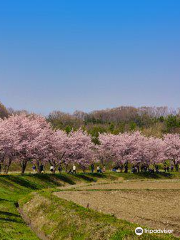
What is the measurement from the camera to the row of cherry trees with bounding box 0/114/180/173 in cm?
6310

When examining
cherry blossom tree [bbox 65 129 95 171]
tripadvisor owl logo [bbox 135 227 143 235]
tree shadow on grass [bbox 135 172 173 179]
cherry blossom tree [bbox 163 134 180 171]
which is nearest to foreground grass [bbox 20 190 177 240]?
tripadvisor owl logo [bbox 135 227 143 235]

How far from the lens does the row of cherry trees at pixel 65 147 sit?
63100 mm

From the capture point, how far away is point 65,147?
3108 inches

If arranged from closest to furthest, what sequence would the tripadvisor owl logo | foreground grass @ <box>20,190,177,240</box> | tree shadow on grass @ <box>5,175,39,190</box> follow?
the tripadvisor owl logo < foreground grass @ <box>20,190,177,240</box> < tree shadow on grass @ <box>5,175,39,190</box>

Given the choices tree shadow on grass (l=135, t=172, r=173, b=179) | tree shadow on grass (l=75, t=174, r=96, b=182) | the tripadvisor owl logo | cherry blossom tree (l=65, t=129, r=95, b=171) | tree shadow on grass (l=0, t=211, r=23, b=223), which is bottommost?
tree shadow on grass (l=0, t=211, r=23, b=223)

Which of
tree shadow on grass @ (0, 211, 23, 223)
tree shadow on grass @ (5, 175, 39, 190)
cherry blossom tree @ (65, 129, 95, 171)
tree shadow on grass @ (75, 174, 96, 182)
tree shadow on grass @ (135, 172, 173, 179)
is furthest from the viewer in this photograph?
tree shadow on grass @ (135, 172, 173, 179)

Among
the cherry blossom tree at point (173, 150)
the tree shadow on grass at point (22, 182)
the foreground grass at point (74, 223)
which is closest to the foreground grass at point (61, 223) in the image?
the foreground grass at point (74, 223)

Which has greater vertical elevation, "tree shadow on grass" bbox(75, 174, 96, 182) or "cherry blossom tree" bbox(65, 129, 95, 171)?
"cherry blossom tree" bbox(65, 129, 95, 171)

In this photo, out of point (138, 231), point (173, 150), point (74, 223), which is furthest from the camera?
point (173, 150)

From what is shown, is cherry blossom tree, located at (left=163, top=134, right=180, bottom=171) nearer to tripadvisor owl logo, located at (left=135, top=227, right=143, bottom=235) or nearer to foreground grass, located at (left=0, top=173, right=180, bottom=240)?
foreground grass, located at (left=0, top=173, right=180, bottom=240)

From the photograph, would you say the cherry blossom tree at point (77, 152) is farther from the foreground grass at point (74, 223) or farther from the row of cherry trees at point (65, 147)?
the foreground grass at point (74, 223)

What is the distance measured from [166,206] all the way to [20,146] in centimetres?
3531

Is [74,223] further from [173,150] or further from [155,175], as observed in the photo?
[173,150]

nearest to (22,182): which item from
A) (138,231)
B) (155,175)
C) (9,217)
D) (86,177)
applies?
(86,177)
